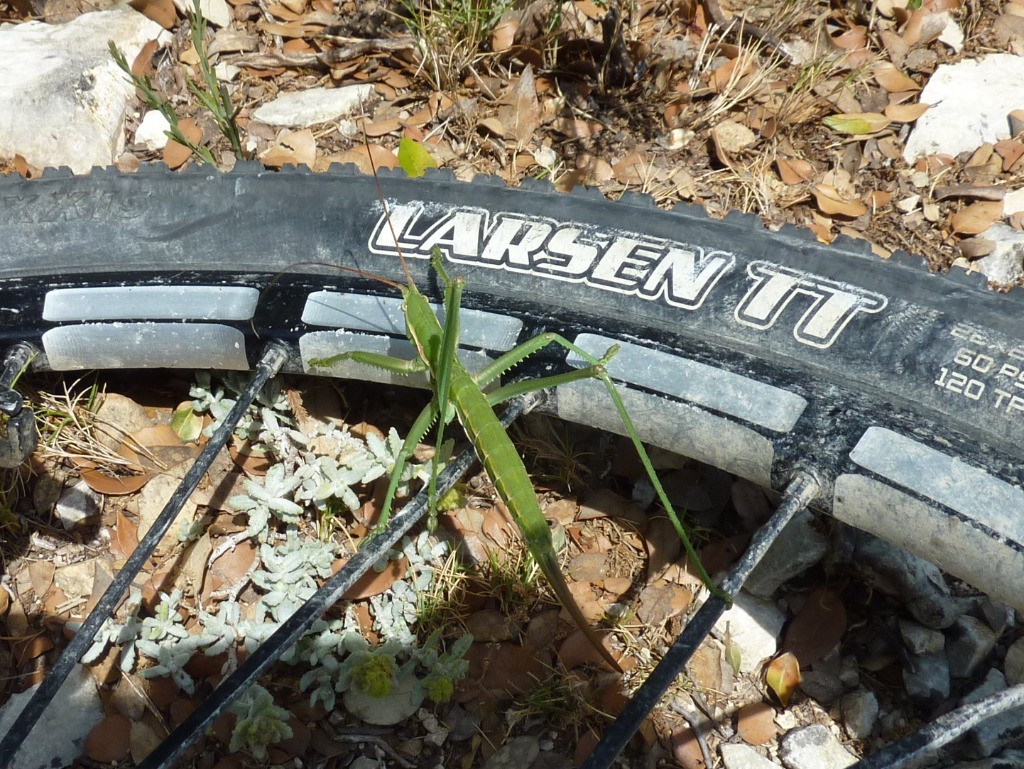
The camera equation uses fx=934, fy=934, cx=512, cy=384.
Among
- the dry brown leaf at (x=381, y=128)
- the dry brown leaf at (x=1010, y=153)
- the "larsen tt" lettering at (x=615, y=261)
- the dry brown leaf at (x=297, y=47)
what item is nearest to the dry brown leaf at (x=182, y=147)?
the dry brown leaf at (x=297, y=47)

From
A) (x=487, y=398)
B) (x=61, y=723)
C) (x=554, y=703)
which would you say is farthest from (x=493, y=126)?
(x=61, y=723)

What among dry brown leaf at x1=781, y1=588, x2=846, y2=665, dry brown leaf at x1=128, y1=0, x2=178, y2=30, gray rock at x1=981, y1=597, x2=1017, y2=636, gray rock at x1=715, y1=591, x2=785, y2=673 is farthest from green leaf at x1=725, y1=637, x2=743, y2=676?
dry brown leaf at x1=128, y1=0, x2=178, y2=30

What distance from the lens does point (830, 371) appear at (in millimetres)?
1866

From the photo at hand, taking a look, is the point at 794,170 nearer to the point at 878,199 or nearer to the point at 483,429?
the point at 878,199

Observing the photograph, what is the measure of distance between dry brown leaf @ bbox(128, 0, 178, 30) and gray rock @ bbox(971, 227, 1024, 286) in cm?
280

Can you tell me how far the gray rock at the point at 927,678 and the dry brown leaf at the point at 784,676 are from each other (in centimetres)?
22

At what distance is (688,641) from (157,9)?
115 inches

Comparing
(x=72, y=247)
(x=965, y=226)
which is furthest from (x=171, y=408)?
(x=965, y=226)

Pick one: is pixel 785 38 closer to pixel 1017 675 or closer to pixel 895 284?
pixel 895 284

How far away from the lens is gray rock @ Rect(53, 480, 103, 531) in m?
2.30

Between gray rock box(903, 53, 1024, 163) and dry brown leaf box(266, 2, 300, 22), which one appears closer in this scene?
gray rock box(903, 53, 1024, 163)

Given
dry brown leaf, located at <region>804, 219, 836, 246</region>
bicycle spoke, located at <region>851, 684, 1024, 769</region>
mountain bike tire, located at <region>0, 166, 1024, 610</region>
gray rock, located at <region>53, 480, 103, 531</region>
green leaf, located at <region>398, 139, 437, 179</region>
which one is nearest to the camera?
bicycle spoke, located at <region>851, 684, 1024, 769</region>

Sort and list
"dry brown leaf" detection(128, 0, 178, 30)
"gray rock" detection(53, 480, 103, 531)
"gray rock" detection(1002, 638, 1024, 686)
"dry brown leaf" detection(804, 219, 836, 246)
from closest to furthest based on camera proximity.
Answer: "gray rock" detection(1002, 638, 1024, 686), "gray rock" detection(53, 480, 103, 531), "dry brown leaf" detection(804, 219, 836, 246), "dry brown leaf" detection(128, 0, 178, 30)

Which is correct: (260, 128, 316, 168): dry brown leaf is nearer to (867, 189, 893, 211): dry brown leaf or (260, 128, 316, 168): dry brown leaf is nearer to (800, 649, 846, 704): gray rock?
(867, 189, 893, 211): dry brown leaf
